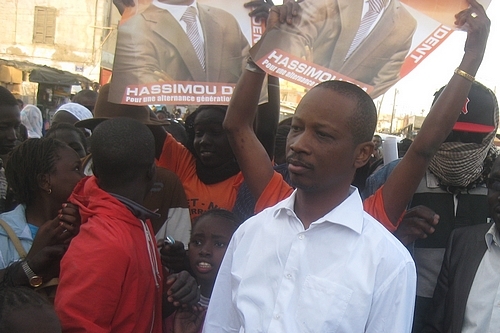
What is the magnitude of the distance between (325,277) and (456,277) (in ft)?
2.91

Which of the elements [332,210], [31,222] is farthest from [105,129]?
[332,210]

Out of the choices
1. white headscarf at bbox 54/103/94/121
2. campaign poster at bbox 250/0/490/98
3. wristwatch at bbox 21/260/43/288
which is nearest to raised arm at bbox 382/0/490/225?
campaign poster at bbox 250/0/490/98

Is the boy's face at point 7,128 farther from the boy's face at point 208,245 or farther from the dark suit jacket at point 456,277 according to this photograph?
the dark suit jacket at point 456,277

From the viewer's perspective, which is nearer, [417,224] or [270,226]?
[270,226]

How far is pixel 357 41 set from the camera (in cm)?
223

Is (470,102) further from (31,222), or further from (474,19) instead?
(31,222)

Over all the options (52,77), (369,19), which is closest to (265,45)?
(369,19)

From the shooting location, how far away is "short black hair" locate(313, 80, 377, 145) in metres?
1.58

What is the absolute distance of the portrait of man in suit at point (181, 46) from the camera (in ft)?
8.48

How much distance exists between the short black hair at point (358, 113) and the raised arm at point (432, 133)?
0.33 meters

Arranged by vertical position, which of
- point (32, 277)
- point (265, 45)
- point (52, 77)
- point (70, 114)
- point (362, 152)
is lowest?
point (52, 77)

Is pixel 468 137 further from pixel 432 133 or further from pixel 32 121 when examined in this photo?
pixel 32 121

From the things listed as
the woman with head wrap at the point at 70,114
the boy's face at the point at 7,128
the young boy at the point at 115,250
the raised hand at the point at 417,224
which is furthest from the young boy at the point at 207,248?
the woman with head wrap at the point at 70,114

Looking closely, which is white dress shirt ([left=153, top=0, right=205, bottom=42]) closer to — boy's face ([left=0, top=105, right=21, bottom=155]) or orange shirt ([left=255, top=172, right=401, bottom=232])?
orange shirt ([left=255, top=172, right=401, bottom=232])
